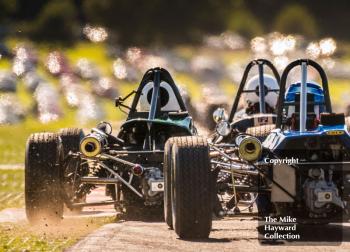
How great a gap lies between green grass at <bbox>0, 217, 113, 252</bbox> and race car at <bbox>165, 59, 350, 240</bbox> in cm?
147

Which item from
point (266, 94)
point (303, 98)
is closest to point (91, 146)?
point (303, 98)

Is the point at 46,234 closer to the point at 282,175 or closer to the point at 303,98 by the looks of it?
the point at 282,175

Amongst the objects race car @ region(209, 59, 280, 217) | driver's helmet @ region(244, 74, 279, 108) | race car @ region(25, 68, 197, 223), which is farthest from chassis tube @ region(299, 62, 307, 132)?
driver's helmet @ region(244, 74, 279, 108)

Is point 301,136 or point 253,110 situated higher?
point 253,110

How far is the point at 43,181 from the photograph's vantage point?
19.5 m

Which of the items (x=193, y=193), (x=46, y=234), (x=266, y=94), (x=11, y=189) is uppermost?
(x=266, y=94)

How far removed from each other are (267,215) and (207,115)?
20581 mm

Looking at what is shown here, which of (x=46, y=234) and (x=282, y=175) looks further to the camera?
(x=46, y=234)

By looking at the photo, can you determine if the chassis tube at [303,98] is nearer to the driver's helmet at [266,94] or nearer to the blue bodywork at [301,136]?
the blue bodywork at [301,136]


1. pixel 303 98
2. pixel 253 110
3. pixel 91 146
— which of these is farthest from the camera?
pixel 253 110

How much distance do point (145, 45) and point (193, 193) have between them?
17.3m

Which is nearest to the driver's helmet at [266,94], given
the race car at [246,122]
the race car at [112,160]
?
the race car at [246,122]

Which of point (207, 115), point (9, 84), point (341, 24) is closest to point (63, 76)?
point (207, 115)

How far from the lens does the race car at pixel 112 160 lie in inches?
771
